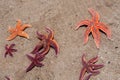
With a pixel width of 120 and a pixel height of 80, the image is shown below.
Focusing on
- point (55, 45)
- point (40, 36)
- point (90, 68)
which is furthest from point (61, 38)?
point (90, 68)

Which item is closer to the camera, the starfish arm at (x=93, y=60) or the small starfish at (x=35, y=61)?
the starfish arm at (x=93, y=60)

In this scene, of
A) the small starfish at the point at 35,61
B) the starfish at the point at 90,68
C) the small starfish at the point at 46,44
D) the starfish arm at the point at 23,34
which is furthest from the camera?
the starfish arm at the point at 23,34

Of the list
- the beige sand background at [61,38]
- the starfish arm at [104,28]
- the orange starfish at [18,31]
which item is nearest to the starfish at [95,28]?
the starfish arm at [104,28]

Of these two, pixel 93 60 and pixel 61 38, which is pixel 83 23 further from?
pixel 93 60

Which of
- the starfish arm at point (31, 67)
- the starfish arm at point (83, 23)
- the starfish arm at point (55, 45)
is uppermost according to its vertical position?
the starfish arm at point (83, 23)

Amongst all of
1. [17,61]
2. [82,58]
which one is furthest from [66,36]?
[17,61]

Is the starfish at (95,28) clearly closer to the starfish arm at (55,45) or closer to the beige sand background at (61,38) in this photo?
the beige sand background at (61,38)

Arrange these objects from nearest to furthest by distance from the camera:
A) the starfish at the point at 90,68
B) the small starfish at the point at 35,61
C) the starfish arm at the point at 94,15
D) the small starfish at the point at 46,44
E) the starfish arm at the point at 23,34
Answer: the starfish at the point at 90,68
the small starfish at the point at 35,61
the small starfish at the point at 46,44
the starfish arm at the point at 94,15
the starfish arm at the point at 23,34

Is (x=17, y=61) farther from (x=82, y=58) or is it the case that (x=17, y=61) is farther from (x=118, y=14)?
(x=118, y=14)
